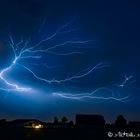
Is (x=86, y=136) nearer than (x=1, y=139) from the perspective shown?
No

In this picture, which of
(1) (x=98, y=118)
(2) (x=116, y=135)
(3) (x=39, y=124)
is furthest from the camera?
(1) (x=98, y=118)

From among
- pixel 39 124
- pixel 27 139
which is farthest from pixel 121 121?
pixel 27 139

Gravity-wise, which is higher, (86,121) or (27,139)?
(86,121)

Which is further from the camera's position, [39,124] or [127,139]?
[39,124]

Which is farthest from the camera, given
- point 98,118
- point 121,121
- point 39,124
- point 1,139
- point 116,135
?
point 98,118

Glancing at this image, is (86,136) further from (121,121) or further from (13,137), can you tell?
(121,121)

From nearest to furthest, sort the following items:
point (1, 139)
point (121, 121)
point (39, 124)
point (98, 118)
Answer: point (1, 139) → point (39, 124) → point (121, 121) → point (98, 118)

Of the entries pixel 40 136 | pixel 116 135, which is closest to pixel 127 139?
pixel 116 135

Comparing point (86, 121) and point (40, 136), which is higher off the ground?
point (86, 121)

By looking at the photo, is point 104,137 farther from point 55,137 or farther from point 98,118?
point 98,118
